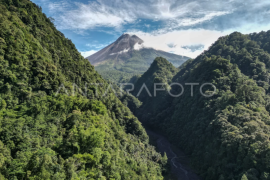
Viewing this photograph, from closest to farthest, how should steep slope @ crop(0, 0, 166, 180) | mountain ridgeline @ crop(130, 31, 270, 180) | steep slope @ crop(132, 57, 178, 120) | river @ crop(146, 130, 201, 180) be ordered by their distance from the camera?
steep slope @ crop(0, 0, 166, 180) < mountain ridgeline @ crop(130, 31, 270, 180) < river @ crop(146, 130, 201, 180) < steep slope @ crop(132, 57, 178, 120)

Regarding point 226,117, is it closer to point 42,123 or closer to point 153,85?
point 42,123

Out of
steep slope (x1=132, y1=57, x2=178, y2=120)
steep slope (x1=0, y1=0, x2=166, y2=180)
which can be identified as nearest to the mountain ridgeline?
steep slope (x1=132, y1=57, x2=178, y2=120)

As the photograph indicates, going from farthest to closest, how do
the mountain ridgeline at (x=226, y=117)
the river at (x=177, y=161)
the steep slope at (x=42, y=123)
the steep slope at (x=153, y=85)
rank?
the steep slope at (x=153, y=85) → the river at (x=177, y=161) → the mountain ridgeline at (x=226, y=117) → the steep slope at (x=42, y=123)

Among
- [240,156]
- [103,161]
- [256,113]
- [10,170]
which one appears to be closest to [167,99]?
[256,113]

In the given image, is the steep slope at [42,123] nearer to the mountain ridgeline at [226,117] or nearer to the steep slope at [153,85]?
the mountain ridgeline at [226,117]

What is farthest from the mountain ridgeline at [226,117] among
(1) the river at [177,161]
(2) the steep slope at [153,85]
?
(1) the river at [177,161]

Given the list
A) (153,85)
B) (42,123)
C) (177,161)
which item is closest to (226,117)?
(177,161)

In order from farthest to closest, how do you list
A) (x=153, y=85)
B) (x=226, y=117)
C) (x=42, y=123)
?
1. (x=153, y=85)
2. (x=226, y=117)
3. (x=42, y=123)

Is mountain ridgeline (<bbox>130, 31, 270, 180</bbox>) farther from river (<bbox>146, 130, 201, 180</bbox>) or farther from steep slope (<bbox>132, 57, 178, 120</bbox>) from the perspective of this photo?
river (<bbox>146, 130, 201, 180</bbox>)
